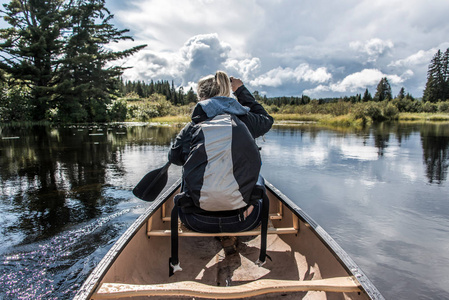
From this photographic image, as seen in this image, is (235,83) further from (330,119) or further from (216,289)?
(330,119)

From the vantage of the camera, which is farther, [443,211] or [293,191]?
[293,191]

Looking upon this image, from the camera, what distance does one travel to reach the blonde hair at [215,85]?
223cm

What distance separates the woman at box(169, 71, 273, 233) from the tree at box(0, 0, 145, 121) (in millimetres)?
25018

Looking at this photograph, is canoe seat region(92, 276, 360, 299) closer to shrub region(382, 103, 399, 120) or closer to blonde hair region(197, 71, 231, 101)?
blonde hair region(197, 71, 231, 101)

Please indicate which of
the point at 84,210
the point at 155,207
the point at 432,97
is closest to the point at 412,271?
the point at 155,207

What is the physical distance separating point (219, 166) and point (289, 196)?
4558 millimetres

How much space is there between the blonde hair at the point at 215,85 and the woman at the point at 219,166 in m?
0.03

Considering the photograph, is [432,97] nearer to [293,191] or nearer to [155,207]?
[293,191]

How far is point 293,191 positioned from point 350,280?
4.81 metres

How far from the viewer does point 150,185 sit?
2850 mm

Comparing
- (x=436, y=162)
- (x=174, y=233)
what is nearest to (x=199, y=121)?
(x=174, y=233)

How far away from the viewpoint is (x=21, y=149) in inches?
453

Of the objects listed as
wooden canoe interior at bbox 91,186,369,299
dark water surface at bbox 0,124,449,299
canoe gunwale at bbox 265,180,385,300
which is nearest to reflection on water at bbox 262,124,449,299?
dark water surface at bbox 0,124,449,299

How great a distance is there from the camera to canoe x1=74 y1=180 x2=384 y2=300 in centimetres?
156
